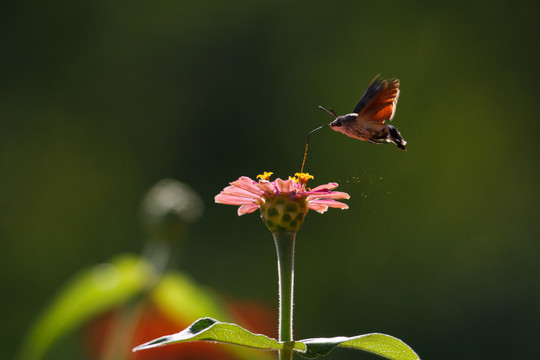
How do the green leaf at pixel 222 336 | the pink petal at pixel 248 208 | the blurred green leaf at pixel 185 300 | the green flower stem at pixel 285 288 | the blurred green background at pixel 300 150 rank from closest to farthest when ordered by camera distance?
the green leaf at pixel 222 336 → the green flower stem at pixel 285 288 → the pink petal at pixel 248 208 → the blurred green leaf at pixel 185 300 → the blurred green background at pixel 300 150

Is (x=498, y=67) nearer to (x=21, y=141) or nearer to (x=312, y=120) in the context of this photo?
(x=312, y=120)

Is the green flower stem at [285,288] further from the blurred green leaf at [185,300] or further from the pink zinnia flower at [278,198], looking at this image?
the blurred green leaf at [185,300]

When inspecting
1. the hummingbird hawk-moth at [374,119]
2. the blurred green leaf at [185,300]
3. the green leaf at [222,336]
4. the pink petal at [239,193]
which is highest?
the hummingbird hawk-moth at [374,119]

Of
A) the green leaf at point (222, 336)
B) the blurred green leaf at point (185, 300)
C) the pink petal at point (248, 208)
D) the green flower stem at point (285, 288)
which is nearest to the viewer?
the green leaf at point (222, 336)

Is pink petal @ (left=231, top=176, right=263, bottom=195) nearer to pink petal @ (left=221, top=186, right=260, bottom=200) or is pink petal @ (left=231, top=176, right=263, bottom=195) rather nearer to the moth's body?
pink petal @ (left=221, top=186, right=260, bottom=200)

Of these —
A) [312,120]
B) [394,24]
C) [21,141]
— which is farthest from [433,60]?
[21,141]

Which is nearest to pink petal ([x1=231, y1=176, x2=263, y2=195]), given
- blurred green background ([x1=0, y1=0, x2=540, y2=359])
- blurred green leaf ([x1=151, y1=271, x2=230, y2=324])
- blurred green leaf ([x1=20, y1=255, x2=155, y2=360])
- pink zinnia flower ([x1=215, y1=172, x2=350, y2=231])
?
pink zinnia flower ([x1=215, y1=172, x2=350, y2=231])

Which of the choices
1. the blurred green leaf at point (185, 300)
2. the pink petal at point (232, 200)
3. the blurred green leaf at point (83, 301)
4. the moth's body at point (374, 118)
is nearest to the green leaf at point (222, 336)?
the pink petal at point (232, 200)
